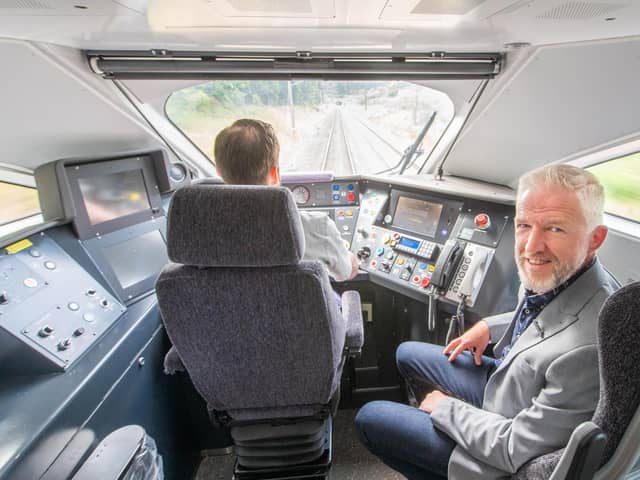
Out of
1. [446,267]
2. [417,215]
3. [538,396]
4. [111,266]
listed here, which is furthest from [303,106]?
[538,396]

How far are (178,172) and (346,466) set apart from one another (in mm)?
1896

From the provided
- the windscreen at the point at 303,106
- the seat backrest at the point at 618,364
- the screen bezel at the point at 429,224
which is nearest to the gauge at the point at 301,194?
the windscreen at the point at 303,106

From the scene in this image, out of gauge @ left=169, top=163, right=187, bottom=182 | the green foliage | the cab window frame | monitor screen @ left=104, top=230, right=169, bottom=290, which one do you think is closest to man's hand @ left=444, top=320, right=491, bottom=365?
the green foliage

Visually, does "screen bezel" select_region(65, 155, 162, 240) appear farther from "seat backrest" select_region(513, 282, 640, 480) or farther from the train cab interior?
"seat backrest" select_region(513, 282, 640, 480)

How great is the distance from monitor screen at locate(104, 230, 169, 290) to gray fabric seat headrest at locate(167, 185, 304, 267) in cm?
76

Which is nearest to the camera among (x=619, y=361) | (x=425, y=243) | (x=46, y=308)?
(x=619, y=361)

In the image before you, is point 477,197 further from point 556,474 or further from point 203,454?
point 203,454

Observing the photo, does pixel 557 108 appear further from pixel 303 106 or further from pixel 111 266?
pixel 111 266

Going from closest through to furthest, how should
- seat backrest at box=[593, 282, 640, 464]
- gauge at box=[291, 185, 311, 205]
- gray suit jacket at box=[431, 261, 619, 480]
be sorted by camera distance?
1. seat backrest at box=[593, 282, 640, 464]
2. gray suit jacket at box=[431, 261, 619, 480]
3. gauge at box=[291, 185, 311, 205]

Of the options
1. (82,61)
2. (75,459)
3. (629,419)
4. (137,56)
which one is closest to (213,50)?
(137,56)

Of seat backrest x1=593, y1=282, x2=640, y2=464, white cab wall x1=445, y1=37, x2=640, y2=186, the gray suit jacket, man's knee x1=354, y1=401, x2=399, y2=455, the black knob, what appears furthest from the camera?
white cab wall x1=445, y1=37, x2=640, y2=186

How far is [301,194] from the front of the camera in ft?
7.25

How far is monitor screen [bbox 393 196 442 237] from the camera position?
1934 mm

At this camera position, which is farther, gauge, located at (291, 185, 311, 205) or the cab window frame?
gauge, located at (291, 185, 311, 205)
